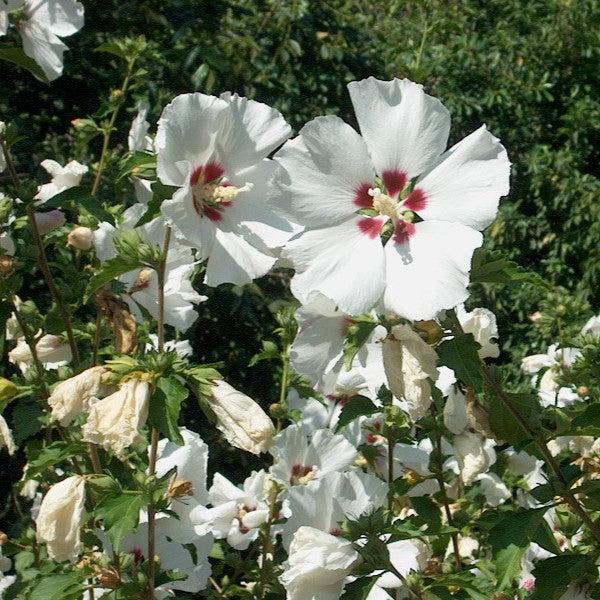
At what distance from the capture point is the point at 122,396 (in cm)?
141

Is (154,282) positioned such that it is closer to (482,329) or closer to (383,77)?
(482,329)

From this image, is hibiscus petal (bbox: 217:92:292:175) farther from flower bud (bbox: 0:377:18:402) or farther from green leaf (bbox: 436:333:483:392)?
flower bud (bbox: 0:377:18:402)

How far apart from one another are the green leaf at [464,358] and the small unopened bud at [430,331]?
0.04 m

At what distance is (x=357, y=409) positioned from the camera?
5.57 feet

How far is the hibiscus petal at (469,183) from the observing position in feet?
4.37

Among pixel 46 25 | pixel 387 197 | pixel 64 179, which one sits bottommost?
pixel 387 197

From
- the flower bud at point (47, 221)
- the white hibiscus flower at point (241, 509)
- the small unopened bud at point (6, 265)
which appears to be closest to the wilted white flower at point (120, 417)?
the small unopened bud at point (6, 265)

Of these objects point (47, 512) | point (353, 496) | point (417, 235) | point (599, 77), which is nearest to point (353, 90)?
point (417, 235)

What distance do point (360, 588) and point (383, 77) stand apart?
422 cm

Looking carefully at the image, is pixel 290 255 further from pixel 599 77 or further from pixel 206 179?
pixel 599 77

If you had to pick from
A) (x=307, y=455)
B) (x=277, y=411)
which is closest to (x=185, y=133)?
(x=307, y=455)

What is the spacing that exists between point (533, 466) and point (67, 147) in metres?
2.59

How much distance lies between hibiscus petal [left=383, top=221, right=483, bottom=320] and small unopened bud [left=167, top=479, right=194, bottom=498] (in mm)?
624

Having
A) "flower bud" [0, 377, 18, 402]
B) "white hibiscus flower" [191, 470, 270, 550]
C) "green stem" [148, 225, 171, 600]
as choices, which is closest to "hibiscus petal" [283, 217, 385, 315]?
"green stem" [148, 225, 171, 600]
